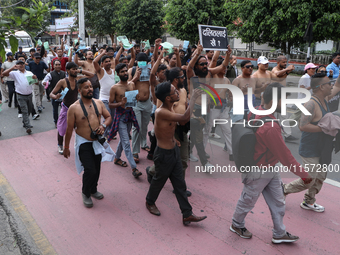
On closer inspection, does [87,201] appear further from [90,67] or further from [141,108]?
[90,67]

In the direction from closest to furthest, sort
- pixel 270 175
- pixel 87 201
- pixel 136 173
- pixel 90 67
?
pixel 270 175, pixel 87 201, pixel 136 173, pixel 90 67

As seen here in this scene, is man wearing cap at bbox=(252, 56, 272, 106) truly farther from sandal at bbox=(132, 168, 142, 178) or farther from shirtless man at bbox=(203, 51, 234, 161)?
sandal at bbox=(132, 168, 142, 178)

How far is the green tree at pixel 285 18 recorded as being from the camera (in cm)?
1492

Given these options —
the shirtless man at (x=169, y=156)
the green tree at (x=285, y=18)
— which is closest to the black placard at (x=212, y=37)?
the shirtless man at (x=169, y=156)

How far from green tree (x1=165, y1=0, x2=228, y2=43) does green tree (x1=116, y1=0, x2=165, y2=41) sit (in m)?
3.34

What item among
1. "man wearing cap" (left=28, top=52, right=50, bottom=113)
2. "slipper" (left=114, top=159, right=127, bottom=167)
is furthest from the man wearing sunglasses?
"man wearing cap" (left=28, top=52, right=50, bottom=113)

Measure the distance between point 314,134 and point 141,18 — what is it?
23.5m

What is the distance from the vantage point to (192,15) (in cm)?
2094

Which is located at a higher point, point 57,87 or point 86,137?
point 57,87

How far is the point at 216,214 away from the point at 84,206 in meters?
1.90

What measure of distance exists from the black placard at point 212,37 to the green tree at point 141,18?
68.1 ft

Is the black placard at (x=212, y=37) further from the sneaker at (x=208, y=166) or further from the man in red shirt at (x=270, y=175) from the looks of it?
the man in red shirt at (x=270, y=175)

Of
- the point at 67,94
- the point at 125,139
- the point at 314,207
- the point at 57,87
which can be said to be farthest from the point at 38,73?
the point at 314,207

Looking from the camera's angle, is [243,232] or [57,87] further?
[57,87]
